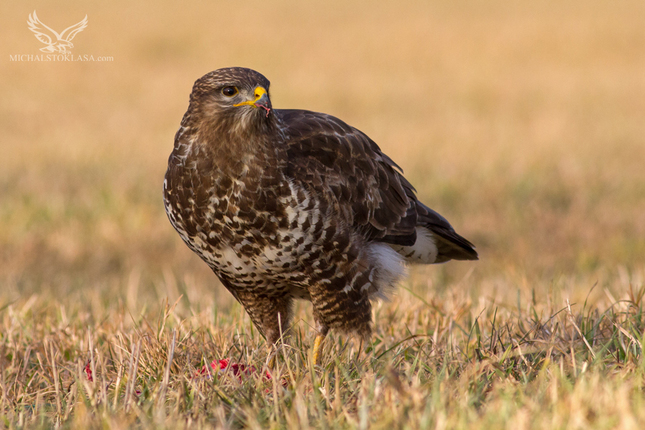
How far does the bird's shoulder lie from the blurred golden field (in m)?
0.45

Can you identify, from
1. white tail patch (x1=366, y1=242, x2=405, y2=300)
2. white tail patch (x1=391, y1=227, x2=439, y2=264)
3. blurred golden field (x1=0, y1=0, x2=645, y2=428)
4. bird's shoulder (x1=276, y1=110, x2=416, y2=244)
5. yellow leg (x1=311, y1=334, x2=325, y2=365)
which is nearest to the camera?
blurred golden field (x1=0, y1=0, x2=645, y2=428)

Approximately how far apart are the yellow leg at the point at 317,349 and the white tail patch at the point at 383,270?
34 centimetres

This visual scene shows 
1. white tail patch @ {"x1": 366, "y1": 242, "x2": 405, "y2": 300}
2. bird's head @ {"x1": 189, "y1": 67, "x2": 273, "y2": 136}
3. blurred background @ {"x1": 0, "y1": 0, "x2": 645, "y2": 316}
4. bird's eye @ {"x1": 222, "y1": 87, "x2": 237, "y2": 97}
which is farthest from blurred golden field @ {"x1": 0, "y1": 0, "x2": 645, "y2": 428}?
bird's eye @ {"x1": 222, "y1": 87, "x2": 237, "y2": 97}

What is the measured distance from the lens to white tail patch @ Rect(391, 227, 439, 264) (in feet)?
14.8

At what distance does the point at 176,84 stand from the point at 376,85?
412cm

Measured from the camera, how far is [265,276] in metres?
3.56

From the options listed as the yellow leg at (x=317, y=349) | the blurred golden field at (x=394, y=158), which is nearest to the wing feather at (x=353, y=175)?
the blurred golden field at (x=394, y=158)

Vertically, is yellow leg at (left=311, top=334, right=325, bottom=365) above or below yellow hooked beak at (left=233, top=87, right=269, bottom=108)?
below

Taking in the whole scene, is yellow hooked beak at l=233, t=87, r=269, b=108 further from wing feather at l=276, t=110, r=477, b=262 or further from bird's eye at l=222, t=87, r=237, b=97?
wing feather at l=276, t=110, r=477, b=262

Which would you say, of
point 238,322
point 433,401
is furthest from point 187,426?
point 238,322

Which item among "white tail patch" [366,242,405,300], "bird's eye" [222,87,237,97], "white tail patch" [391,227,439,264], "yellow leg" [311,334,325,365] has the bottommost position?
"yellow leg" [311,334,325,365]

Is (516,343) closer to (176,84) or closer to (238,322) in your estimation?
(238,322)

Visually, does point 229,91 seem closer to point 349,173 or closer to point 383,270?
point 349,173

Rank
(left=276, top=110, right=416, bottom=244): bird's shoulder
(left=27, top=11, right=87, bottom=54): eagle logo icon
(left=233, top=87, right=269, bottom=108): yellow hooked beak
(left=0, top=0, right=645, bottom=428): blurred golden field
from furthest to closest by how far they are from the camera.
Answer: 1. (left=27, top=11, right=87, bottom=54): eagle logo icon
2. (left=276, top=110, right=416, bottom=244): bird's shoulder
3. (left=233, top=87, right=269, bottom=108): yellow hooked beak
4. (left=0, top=0, right=645, bottom=428): blurred golden field
